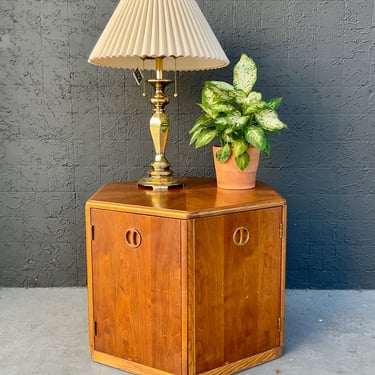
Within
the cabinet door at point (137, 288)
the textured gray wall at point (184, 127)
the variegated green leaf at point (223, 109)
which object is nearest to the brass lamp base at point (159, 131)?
the variegated green leaf at point (223, 109)

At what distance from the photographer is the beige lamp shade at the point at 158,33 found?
1.83 meters

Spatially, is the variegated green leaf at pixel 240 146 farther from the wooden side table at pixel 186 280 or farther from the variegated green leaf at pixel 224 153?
the wooden side table at pixel 186 280

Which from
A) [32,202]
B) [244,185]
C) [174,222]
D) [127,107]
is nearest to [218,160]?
[244,185]

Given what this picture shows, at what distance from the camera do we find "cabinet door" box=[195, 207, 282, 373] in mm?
1723

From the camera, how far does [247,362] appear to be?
6.19 ft

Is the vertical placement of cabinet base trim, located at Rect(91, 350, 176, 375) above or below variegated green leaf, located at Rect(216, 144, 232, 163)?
below

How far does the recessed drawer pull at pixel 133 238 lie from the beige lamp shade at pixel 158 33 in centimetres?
67

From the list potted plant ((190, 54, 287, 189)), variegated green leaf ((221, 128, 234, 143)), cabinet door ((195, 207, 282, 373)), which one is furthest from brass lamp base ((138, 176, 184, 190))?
cabinet door ((195, 207, 282, 373))

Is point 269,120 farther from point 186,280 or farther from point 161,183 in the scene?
point 186,280

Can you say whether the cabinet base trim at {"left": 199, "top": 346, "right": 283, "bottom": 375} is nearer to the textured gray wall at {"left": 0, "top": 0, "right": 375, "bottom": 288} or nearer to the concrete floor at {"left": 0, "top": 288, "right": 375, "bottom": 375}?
the concrete floor at {"left": 0, "top": 288, "right": 375, "bottom": 375}

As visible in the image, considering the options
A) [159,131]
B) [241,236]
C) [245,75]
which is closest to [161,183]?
[159,131]

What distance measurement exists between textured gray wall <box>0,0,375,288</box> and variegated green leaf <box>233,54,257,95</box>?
516 millimetres

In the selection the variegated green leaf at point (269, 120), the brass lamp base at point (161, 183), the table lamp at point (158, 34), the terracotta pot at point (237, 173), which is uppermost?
the table lamp at point (158, 34)

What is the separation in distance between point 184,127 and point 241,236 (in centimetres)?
101
